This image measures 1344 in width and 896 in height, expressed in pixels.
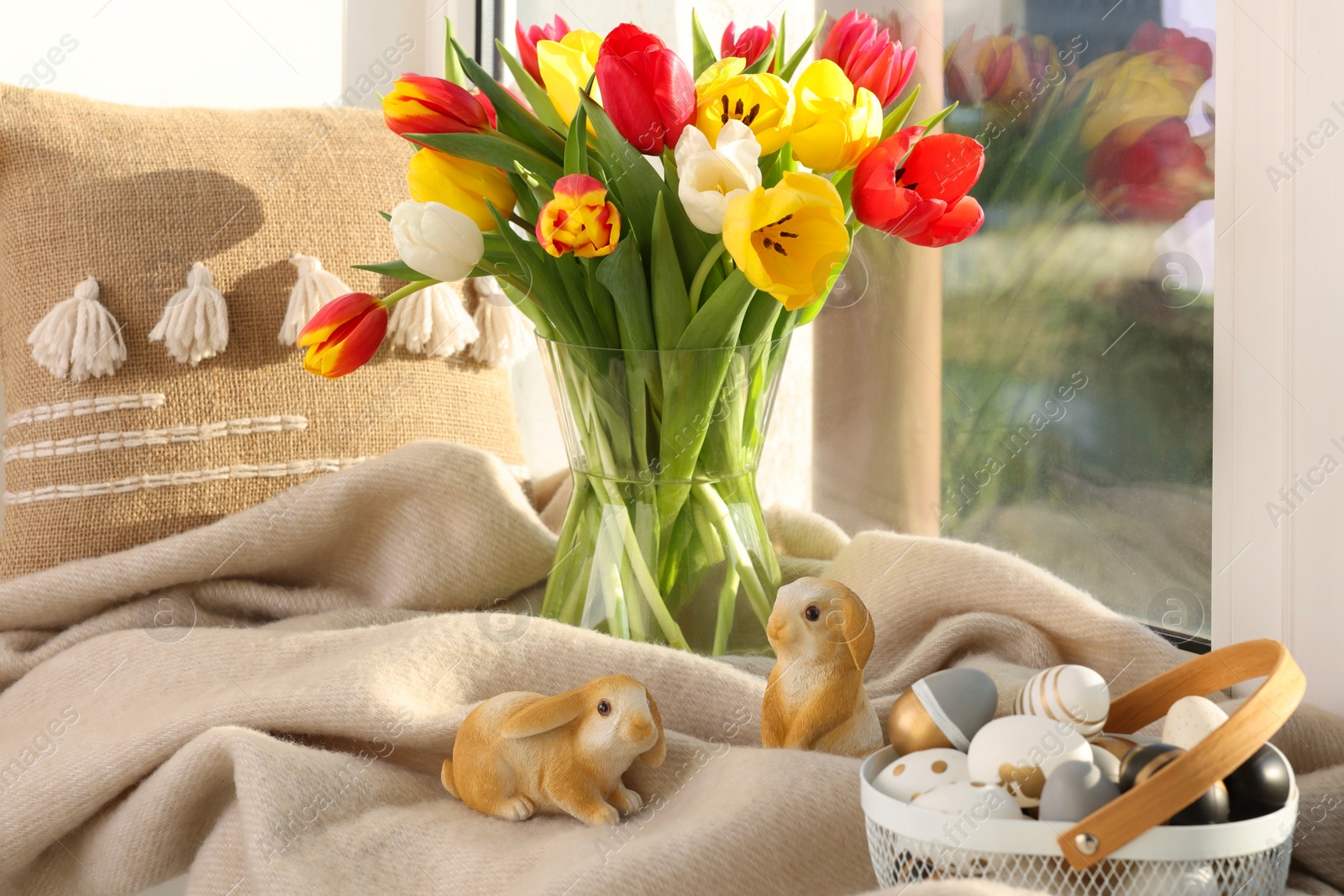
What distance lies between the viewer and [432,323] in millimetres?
972

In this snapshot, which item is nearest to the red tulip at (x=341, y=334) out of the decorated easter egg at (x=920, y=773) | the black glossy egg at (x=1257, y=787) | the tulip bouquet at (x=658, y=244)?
the tulip bouquet at (x=658, y=244)

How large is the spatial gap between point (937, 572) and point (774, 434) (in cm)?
51

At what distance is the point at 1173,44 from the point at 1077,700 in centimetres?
49

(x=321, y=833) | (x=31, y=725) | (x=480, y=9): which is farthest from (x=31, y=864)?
(x=480, y=9)

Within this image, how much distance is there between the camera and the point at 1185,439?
0.73 m

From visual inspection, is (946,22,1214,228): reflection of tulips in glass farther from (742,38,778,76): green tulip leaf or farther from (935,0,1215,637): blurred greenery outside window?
(742,38,778,76): green tulip leaf

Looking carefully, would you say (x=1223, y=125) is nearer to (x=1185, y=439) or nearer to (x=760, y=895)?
(x=1185, y=439)

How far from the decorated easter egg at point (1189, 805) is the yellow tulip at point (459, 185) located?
0.48 metres

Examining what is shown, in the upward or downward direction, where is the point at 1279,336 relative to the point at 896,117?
downward

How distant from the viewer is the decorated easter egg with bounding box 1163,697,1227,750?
0.43m

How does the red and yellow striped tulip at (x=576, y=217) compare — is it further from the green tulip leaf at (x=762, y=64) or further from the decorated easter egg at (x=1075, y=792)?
the decorated easter egg at (x=1075, y=792)

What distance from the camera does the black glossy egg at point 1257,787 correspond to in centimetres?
39

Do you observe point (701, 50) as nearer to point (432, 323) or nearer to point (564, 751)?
point (432, 323)

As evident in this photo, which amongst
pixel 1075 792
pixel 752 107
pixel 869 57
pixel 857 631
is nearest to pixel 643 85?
→ pixel 752 107
